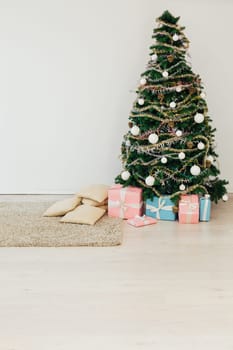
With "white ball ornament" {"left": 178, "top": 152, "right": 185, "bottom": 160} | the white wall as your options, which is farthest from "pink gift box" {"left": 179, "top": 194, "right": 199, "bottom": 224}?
the white wall

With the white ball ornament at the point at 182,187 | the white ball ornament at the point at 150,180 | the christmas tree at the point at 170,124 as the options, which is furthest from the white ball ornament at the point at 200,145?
the white ball ornament at the point at 150,180

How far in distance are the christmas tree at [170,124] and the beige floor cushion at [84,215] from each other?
15.2 inches

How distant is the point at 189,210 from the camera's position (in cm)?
297

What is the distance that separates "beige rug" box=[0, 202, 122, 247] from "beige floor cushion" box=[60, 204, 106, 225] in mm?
40

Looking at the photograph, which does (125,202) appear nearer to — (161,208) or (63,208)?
(161,208)

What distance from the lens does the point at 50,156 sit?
3.82m

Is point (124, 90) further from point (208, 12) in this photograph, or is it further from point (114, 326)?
point (114, 326)

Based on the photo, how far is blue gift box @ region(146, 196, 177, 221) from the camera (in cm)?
304

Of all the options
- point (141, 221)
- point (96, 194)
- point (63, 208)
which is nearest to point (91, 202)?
point (96, 194)

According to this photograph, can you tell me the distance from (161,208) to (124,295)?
123 cm

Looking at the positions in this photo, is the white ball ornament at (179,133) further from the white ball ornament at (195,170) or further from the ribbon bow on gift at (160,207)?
the ribbon bow on gift at (160,207)

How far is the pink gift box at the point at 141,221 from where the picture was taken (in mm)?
2934

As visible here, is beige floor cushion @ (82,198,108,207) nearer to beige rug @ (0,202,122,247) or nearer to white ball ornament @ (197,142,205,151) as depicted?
beige rug @ (0,202,122,247)

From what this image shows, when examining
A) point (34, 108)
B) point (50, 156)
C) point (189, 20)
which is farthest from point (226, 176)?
point (34, 108)
